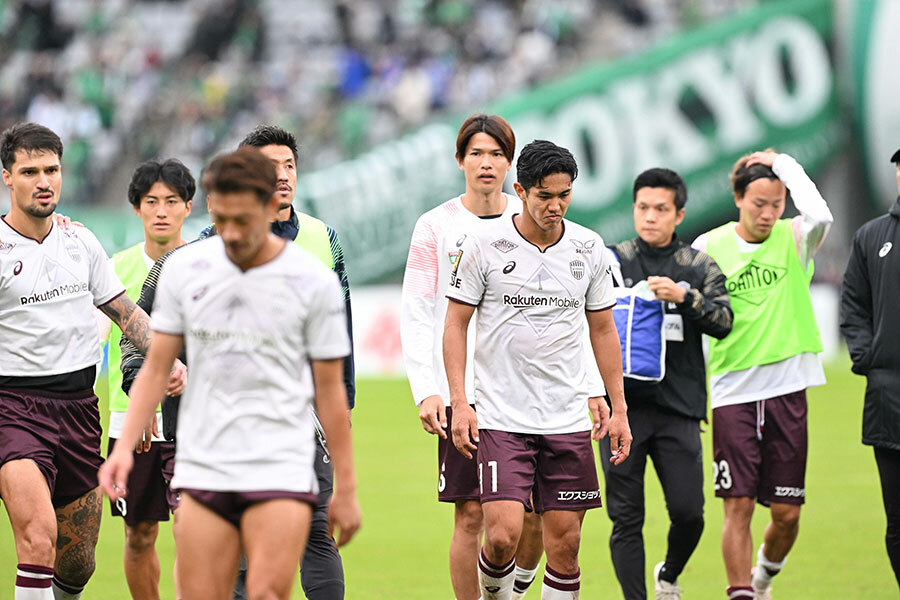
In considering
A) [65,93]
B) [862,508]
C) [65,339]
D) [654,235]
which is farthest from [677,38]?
[65,339]

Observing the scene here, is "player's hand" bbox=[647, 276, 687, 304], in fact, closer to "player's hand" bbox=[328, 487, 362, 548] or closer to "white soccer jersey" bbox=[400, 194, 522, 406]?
"white soccer jersey" bbox=[400, 194, 522, 406]

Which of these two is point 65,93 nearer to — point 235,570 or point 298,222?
point 298,222

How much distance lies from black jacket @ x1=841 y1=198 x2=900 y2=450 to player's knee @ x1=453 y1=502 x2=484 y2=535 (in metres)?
2.27

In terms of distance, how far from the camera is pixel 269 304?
5.05 metres

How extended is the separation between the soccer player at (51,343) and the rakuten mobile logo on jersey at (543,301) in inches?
75.2

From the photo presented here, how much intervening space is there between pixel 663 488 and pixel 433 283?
184 cm

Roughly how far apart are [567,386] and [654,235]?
1642 mm

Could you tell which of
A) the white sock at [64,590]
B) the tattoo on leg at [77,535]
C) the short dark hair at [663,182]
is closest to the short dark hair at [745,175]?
the short dark hair at [663,182]

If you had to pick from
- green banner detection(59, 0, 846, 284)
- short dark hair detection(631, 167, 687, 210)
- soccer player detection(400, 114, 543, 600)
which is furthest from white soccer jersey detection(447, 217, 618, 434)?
green banner detection(59, 0, 846, 284)

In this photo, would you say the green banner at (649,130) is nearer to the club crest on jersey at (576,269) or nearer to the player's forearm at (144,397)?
the club crest on jersey at (576,269)

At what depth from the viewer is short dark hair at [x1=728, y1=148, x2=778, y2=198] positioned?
27.8 ft

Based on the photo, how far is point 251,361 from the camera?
5.04 meters

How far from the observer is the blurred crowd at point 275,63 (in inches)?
1170

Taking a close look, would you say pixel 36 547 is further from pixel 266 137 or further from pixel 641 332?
pixel 641 332
